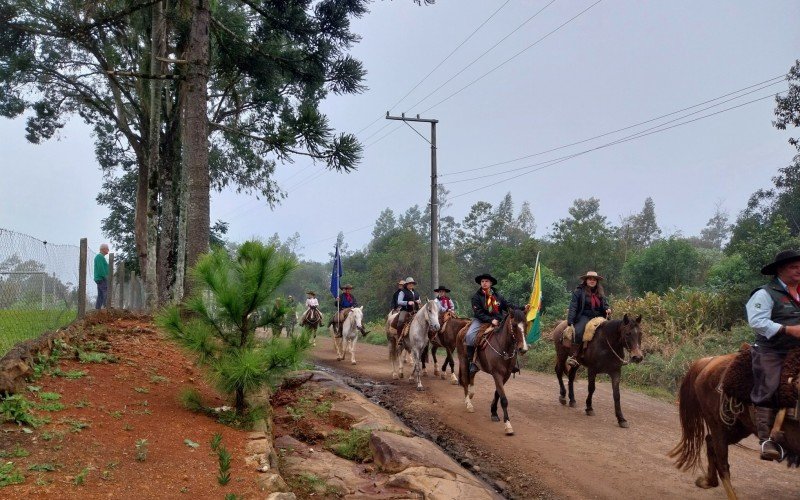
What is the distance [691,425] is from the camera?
6.70 meters

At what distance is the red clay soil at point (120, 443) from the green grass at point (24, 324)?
3.01 feet

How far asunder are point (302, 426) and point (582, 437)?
417 cm

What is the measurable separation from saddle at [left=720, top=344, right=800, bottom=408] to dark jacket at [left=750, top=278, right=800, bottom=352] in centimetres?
10

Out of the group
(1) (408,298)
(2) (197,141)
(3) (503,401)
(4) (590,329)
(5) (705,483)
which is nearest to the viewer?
(5) (705,483)

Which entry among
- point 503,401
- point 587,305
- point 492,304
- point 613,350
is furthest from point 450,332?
point 503,401

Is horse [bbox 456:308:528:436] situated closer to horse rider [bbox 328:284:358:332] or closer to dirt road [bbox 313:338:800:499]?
dirt road [bbox 313:338:800:499]

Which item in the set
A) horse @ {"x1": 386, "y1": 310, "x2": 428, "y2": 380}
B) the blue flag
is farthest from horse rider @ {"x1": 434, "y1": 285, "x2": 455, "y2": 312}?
the blue flag

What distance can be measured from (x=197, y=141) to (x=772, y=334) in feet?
26.3

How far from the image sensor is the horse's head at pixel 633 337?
959 centimetres

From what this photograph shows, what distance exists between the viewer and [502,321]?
34.8 feet

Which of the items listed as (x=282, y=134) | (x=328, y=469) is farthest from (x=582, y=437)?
(x=282, y=134)

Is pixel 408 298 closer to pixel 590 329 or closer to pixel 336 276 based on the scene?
pixel 336 276

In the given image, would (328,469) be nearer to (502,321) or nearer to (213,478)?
(213,478)

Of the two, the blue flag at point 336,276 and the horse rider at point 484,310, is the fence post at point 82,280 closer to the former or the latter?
the horse rider at point 484,310
